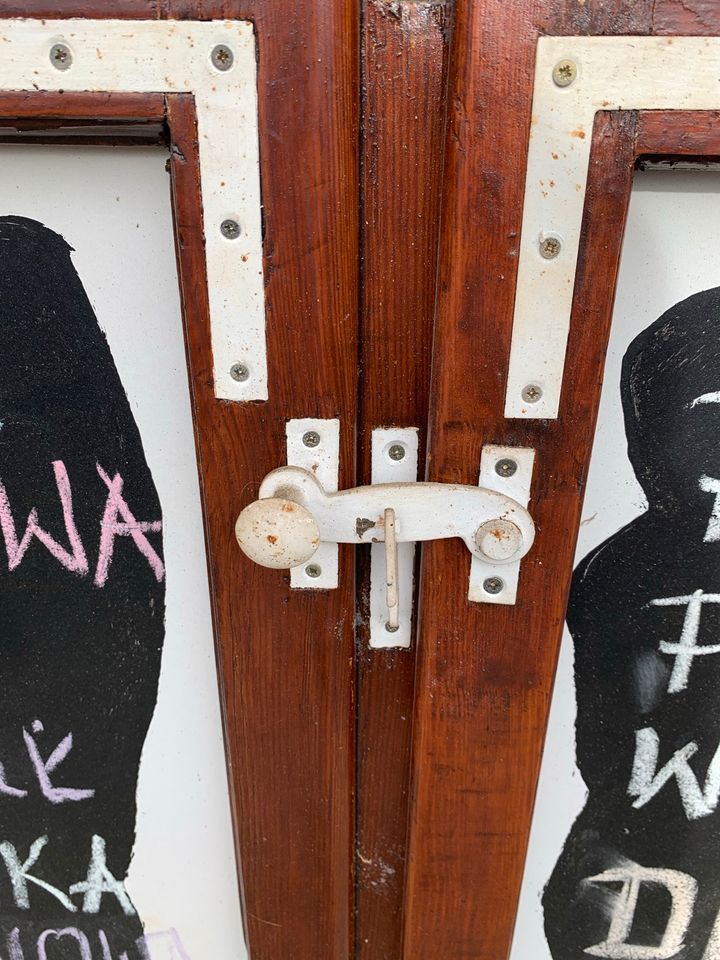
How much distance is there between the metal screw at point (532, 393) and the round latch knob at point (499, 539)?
9 cm

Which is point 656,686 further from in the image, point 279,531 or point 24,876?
point 24,876

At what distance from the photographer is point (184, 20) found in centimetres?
44

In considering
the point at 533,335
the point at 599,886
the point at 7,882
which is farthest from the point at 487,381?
the point at 7,882

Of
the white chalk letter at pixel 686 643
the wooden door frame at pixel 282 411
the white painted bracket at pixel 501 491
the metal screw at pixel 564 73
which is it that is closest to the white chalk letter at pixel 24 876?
the wooden door frame at pixel 282 411

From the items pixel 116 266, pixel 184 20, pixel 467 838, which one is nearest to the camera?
pixel 184 20

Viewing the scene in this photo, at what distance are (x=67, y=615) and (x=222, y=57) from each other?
474 mm

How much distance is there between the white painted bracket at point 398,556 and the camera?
562mm

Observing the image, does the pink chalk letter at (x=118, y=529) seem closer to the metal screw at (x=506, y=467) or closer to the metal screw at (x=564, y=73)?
the metal screw at (x=506, y=467)

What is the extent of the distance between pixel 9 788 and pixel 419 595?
1.57ft

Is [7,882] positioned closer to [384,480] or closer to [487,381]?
[384,480]

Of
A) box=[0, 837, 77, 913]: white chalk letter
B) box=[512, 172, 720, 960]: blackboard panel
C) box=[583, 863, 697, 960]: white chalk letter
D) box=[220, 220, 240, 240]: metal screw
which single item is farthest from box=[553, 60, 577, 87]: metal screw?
box=[0, 837, 77, 913]: white chalk letter

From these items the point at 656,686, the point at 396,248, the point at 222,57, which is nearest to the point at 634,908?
the point at 656,686

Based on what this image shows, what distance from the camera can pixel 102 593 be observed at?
0.65 metres

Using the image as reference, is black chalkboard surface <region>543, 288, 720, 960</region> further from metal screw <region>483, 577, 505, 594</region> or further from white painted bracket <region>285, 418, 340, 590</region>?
white painted bracket <region>285, 418, 340, 590</region>
